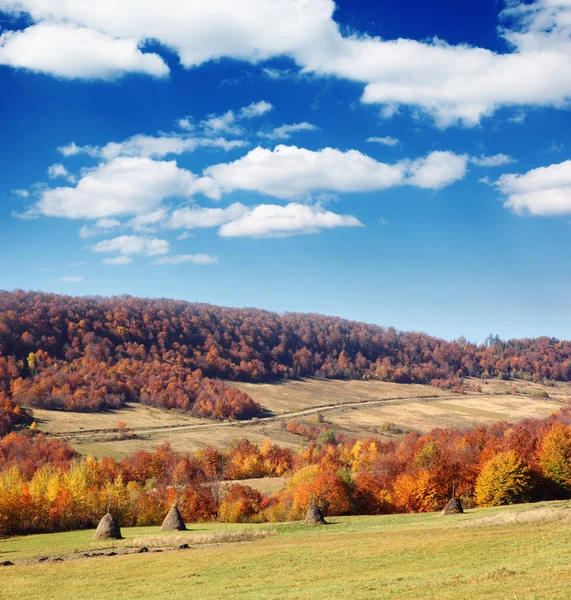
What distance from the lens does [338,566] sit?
31.0m

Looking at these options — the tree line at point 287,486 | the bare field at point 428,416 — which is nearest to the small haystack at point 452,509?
the tree line at point 287,486

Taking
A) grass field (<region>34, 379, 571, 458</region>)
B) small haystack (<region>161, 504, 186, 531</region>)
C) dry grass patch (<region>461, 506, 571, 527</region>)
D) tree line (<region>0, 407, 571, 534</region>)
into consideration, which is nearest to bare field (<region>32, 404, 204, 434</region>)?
grass field (<region>34, 379, 571, 458</region>)

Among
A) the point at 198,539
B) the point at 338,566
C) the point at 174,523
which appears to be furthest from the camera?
the point at 174,523

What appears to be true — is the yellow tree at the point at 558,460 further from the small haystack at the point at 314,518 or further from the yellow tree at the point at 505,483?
the small haystack at the point at 314,518

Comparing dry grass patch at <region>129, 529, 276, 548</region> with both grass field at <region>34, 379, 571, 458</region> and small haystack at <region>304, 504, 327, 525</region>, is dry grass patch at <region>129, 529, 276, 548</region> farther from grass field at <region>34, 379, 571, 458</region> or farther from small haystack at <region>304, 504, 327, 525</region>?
grass field at <region>34, 379, 571, 458</region>

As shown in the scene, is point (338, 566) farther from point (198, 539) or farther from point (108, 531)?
point (108, 531)

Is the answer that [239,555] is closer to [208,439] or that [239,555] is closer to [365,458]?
[365,458]

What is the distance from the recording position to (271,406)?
19488cm

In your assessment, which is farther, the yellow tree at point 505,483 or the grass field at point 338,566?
the yellow tree at point 505,483

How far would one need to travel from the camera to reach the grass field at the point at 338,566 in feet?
74.1

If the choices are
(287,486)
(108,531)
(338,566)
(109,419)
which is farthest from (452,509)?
(109,419)

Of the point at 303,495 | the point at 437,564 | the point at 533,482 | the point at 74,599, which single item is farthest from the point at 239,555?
the point at 533,482

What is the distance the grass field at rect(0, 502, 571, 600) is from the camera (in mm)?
22578

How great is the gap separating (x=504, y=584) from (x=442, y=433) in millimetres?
118183
